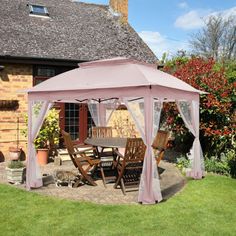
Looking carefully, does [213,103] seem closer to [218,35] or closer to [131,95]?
[131,95]

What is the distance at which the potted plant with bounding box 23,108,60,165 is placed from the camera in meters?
12.0

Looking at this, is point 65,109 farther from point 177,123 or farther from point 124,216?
point 124,216

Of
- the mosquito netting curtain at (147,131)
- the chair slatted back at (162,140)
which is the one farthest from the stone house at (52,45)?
the chair slatted back at (162,140)

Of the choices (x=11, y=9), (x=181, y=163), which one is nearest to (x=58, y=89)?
(x=181, y=163)

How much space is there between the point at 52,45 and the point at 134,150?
24.9ft

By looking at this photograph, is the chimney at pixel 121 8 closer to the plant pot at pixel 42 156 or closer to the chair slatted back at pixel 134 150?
the plant pot at pixel 42 156

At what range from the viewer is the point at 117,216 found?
21.5ft

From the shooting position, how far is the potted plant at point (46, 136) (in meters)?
12.0

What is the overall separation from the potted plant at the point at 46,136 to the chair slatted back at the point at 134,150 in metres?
4.86

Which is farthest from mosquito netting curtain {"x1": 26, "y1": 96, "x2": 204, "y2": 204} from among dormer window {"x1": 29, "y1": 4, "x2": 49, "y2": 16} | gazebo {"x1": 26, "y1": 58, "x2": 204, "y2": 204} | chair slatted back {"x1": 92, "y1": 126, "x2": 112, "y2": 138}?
dormer window {"x1": 29, "y1": 4, "x2": 49, "y2": 16}

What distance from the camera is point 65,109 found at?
13.7 metres

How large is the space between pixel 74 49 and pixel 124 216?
9225 mm

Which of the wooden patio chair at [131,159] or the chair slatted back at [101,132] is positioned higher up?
the chair slatted back at [101,132]

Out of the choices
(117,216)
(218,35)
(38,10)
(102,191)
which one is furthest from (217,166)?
(218,35)
